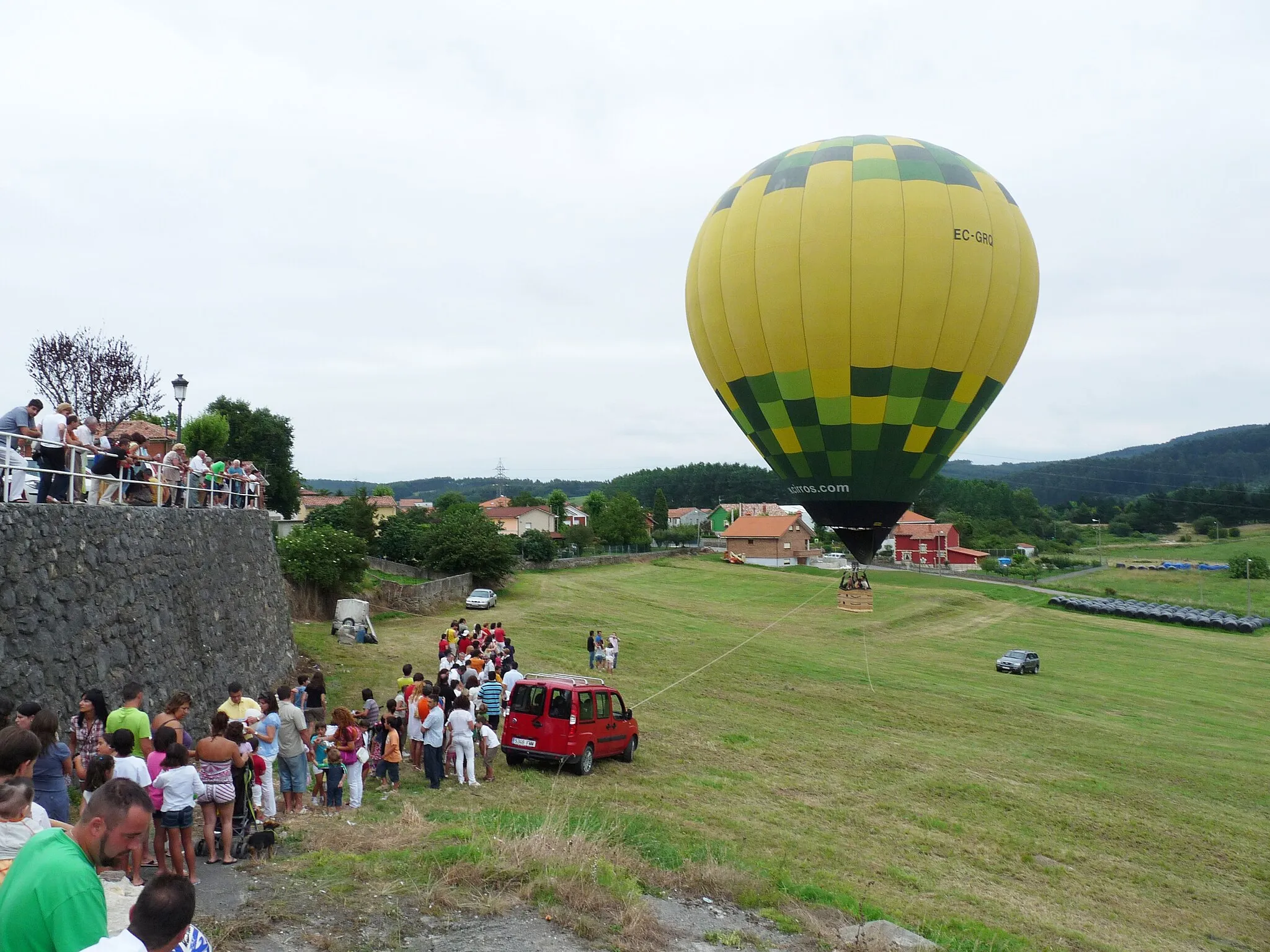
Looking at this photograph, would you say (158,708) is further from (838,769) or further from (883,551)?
(883,551)

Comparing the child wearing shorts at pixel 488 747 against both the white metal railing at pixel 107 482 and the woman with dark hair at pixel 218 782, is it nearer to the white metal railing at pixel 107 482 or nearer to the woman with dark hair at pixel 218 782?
the woman with dark hair at pixel 218 782

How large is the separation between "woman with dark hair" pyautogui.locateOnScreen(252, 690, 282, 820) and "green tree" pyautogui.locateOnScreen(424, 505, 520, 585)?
37245 millimetres

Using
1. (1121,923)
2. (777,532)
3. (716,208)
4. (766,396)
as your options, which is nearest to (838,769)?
(1121,923)

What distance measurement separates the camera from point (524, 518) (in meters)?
130

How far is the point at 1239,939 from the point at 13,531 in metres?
17.1

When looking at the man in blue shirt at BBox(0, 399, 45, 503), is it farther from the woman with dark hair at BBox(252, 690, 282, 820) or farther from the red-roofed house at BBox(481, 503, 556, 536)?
the red-roofed house at BBox(481, 503, 556, 536)

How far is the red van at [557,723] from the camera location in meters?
14.9

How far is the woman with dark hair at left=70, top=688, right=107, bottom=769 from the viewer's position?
31.4 feet

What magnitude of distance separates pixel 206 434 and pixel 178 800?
2030 inches

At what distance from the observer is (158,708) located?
519 inches

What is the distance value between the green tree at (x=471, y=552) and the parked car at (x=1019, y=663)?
2555 centimetres

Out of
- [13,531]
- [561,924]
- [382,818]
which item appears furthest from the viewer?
[382,818]

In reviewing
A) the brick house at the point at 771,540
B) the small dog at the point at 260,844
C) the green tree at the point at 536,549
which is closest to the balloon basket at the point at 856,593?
the small dog at the point at 260,844

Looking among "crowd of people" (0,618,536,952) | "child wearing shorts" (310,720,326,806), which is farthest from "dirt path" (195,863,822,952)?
"child wearing shorts" (310,720,326,806)
